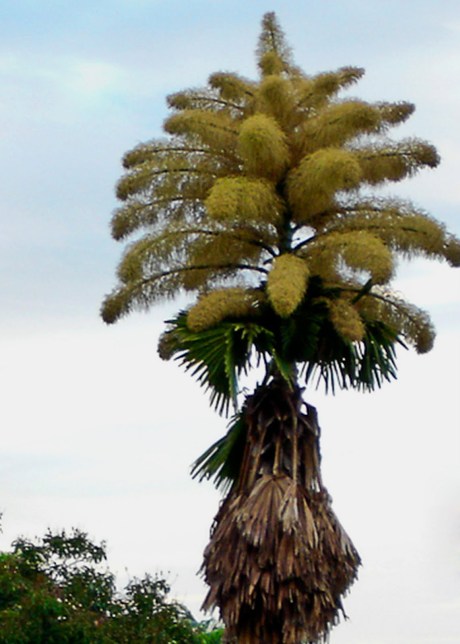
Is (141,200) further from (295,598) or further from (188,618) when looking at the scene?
(188,618)

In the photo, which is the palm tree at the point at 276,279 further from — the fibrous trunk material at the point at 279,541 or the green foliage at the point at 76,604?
the green foliage at the point at 76,604

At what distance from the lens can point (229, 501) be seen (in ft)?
52.7

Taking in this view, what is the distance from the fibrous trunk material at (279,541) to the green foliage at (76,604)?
6.92 m

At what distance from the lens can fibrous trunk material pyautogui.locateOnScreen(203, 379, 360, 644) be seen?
15.1m

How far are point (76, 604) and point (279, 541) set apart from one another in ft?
28.7

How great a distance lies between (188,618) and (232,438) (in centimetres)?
883

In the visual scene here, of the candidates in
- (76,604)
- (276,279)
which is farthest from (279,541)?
(76,604)

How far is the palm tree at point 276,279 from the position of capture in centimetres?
1527

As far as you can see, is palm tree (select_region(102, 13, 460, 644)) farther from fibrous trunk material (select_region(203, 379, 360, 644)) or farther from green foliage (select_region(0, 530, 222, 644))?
green foliage (select_region(0, 530, 222, 644))

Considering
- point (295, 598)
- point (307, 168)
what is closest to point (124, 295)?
point (307, 168)

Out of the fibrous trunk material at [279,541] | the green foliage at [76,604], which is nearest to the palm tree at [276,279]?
the fibrous trunk material at [279,541]

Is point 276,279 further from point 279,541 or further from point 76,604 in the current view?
point 76,604

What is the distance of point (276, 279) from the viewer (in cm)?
1540

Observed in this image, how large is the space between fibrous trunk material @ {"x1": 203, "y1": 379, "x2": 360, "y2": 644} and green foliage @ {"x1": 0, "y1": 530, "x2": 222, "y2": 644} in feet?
22.7
